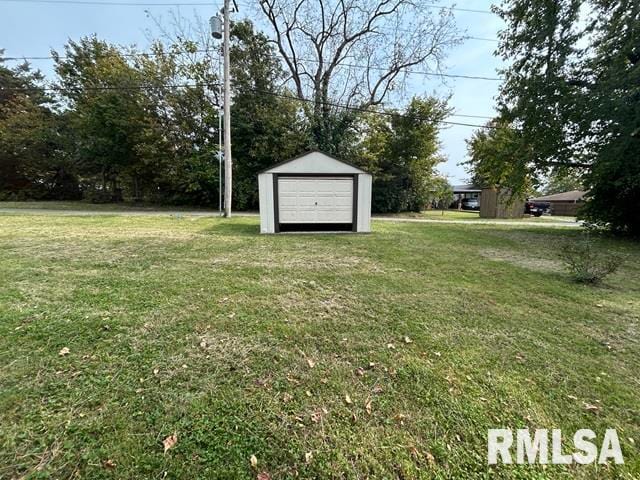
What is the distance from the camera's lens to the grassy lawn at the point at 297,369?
1523 millimetres

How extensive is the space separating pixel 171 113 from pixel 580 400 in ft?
60.4

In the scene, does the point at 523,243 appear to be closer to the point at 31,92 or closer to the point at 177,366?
the point at 177,366

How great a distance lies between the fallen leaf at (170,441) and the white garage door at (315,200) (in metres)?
6.86

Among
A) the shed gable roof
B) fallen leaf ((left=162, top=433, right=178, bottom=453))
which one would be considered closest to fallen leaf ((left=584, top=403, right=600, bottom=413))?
fallen leaf ((left=162, top=433, right=178, bottom=453))

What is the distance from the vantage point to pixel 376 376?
2.15 metres

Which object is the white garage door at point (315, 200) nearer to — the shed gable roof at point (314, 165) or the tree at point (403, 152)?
the shed gable roof at point (314, 165)

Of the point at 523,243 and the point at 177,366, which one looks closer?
the point at 177,366

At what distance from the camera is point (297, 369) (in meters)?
2.19

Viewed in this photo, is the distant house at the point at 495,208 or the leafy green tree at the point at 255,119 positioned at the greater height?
the leafy green tree at the point at 255,119

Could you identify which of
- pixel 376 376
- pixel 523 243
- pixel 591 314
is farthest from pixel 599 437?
pixel 523 243

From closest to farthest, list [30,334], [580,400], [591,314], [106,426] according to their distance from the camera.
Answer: [106,426] < [580,400] < [30,334] < [591,314]

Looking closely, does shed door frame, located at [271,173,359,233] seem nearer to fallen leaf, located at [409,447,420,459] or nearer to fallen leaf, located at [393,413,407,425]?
fallen leaf, located at [393,413,407,425]

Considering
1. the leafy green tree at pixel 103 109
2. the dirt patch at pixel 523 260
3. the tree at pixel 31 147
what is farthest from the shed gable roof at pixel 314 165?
the tree at pixel 31 147

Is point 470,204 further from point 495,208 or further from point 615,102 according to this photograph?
point 615,102
